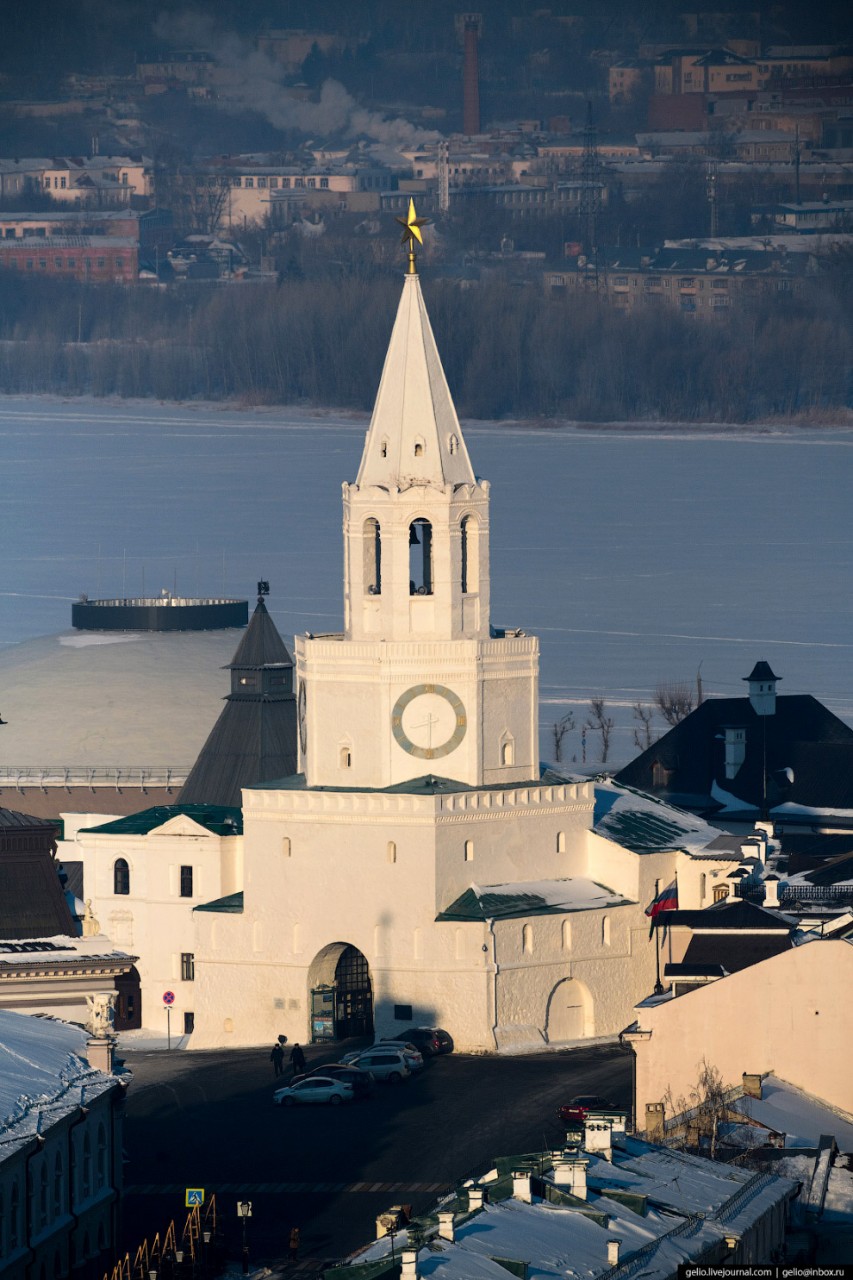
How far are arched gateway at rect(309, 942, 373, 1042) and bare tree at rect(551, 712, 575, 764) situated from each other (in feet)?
118

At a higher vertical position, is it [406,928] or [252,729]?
[252,729]

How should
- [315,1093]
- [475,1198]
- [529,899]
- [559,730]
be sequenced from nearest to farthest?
[475,1198]
[315,1093]
[529,899]
[559,730]

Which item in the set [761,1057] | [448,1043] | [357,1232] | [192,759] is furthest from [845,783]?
[357,1232]

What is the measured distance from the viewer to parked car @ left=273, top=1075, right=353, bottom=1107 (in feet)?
220

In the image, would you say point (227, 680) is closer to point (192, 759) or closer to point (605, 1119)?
point (192, 759)

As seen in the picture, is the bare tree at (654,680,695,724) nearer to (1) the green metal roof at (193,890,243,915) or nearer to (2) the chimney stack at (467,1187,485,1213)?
(1) the green metal roof at (193,890,243,915)

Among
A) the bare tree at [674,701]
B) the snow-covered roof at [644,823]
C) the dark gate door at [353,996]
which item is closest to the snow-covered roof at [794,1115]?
the dark gate door at [353,996]

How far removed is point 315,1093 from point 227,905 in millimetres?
11195

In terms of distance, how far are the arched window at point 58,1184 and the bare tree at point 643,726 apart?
64765mm

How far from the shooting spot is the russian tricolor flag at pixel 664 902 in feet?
252

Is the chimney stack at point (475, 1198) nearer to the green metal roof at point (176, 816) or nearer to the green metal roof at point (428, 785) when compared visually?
the green metal roof at point (428, 785)

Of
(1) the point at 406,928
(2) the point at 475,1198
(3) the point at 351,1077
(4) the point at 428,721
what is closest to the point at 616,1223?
(2) the point at 475,1198

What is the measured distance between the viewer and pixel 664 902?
254 ft

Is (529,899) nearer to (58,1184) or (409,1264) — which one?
(58,1184)
